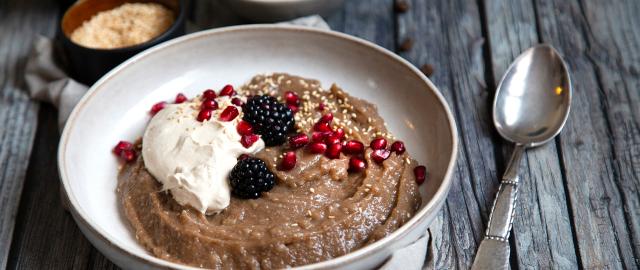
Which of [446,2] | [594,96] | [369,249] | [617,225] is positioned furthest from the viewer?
[446,2]

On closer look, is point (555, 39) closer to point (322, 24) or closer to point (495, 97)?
point (495, 97)

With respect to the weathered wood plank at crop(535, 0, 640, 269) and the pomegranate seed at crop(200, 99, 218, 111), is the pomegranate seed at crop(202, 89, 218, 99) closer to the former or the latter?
the pomegranate seed at crop(200, 99, 218, 111)

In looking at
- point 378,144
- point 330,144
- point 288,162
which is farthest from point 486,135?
point 288,162

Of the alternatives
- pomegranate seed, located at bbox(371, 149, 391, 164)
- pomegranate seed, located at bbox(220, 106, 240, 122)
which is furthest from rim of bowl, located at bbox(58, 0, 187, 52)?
pomegranate seed, located at bbox(371, 149, 391, 164)

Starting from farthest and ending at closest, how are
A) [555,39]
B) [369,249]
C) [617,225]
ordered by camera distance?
[555,39] < [617,225] < [369,249]

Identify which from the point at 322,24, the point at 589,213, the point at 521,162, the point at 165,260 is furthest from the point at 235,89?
the point at 589,213

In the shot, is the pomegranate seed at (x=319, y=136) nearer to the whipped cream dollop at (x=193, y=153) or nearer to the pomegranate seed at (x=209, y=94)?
the whipped cream dollop at (x=193, y=153)

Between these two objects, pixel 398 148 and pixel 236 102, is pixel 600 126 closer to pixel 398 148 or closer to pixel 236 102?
pixel 398 148
